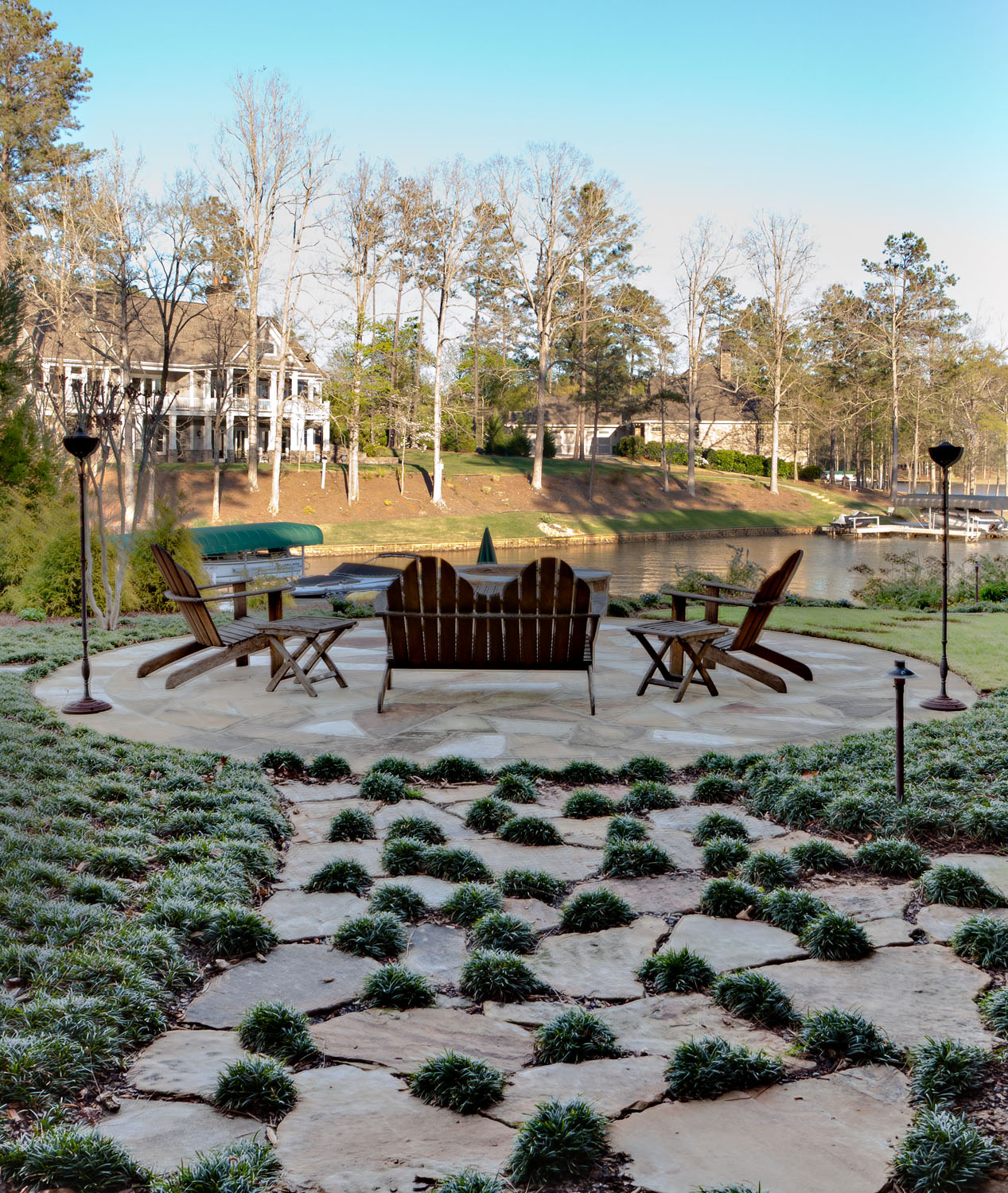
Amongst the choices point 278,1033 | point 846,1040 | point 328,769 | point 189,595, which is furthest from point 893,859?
A: point 189,595

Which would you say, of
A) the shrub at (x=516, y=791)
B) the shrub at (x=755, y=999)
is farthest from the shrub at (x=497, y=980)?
the shrub at (x=516, y=791)

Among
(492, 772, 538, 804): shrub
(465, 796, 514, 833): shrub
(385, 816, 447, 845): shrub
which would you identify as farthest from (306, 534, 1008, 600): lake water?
(385, 816, 447, 845): shrub

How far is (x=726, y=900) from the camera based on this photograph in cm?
311

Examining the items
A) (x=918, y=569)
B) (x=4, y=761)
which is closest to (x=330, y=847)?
(x=4, y=761)

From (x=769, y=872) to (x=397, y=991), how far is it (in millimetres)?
1422

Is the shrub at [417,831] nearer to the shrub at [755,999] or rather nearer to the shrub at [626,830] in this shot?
the shrub at [626,830]

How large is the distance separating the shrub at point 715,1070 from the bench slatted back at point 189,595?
15.9ft

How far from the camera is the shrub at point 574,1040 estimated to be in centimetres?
222

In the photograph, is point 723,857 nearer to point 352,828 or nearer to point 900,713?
point 900,713

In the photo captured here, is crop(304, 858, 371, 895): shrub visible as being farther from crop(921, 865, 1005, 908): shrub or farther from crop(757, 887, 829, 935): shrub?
crop(921, 865, 1005, 908): shrub

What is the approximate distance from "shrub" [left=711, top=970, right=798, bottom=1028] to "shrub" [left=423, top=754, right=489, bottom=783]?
220cm

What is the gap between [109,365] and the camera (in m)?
37.7

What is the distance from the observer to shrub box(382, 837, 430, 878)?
11.4 feet

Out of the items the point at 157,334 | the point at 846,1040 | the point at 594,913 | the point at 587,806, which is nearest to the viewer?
the point at 846,1040
